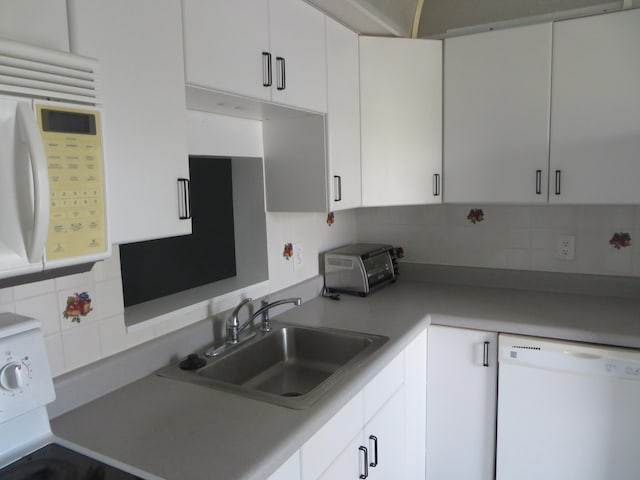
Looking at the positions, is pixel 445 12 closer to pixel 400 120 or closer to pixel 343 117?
pixel 400 120

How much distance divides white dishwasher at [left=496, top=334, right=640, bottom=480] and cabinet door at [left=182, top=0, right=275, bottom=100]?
1380 millimetres

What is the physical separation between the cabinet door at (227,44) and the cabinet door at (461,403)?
4.15 feet

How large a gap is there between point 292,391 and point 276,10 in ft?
4.33

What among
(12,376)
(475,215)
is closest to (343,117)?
(475,215)

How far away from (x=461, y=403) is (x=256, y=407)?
1119mm

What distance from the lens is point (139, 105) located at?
3.75 feet

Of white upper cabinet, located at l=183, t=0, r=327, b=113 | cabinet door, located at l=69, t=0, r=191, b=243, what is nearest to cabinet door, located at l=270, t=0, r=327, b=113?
white upper cabinet, located at l=183, t=0, r=327, b=113

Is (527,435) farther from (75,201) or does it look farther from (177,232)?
(75,201)

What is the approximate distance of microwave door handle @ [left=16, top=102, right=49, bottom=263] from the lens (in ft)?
2.73

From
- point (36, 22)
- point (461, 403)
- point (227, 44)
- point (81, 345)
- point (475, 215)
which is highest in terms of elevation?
point (227, 44)

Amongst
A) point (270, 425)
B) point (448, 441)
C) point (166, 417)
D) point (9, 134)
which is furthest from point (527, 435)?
point (9, 134)

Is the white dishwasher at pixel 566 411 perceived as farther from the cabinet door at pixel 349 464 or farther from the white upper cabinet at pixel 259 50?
the white upper cabinet at pixel 259 50

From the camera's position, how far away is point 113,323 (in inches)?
56.5

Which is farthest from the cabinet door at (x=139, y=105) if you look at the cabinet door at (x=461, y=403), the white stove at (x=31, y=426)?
the cabinet door at (x=461, y=403)
